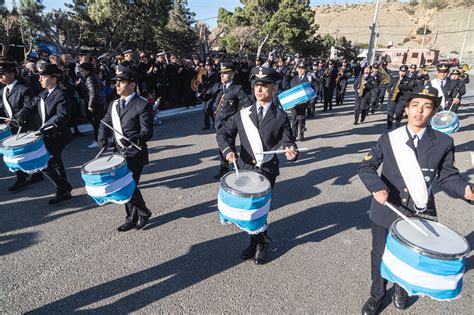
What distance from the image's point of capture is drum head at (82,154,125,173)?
3221 mm

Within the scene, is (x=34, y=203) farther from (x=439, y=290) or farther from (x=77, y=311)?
(x=439, y=290)

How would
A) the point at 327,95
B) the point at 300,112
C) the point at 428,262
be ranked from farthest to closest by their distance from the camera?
1. the point at 327,95
2. the point at 300,112
3. the point at 428,262

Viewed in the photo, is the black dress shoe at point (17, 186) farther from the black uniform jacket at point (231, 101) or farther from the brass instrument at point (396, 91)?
the brass instrument at point (396, 91)

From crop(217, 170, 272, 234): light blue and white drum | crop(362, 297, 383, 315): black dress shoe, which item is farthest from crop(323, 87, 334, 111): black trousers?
crop(362, 297, 383, 315): black dress shoe

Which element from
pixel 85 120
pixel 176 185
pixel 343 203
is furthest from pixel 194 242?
pixel 85 120

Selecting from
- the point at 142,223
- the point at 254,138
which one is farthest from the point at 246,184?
the point at 142,223

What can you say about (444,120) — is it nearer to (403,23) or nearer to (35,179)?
(35,179)

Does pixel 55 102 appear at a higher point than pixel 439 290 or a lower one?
higher

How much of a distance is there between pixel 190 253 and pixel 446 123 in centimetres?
616

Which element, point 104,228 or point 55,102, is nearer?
point 104,228

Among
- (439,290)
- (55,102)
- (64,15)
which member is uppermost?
(64,15)

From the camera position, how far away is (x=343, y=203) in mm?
4891

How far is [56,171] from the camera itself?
4.60 meters

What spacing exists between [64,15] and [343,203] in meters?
26.1
